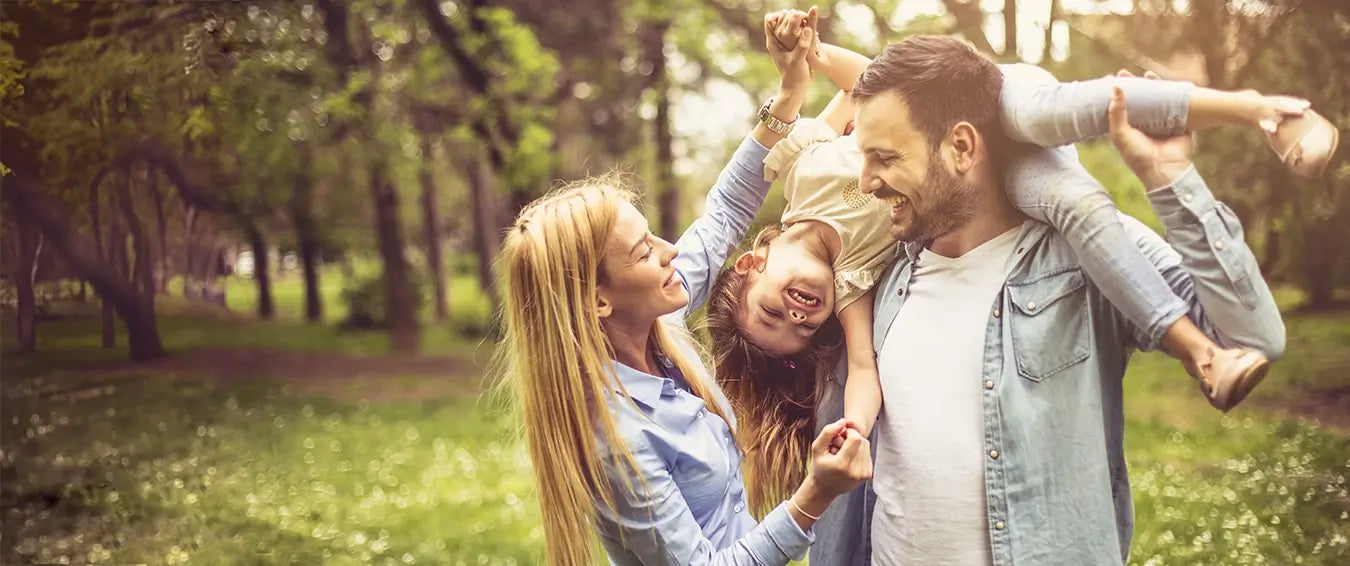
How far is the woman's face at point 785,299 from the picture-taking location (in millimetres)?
2367

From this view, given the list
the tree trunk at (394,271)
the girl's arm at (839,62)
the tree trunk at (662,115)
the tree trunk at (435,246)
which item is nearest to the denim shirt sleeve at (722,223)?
the girl's arm at (839,62)

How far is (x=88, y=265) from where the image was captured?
4094 millimetres

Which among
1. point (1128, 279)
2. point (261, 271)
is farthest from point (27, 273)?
point (1128, 279)

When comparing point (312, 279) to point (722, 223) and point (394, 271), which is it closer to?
point (394, 271)

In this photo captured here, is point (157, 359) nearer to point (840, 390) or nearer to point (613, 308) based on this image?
point (613, 308)

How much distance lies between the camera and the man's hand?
1836 millimetres

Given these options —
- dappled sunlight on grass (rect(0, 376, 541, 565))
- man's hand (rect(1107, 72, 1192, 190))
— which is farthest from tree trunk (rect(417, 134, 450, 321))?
man's hand (rect(1107, 72, 1192, 190))

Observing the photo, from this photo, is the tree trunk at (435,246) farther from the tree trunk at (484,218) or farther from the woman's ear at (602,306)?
the woman's ear at (602,306)

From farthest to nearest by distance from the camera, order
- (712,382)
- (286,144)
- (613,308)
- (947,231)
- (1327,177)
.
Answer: (286,144) < (1327,177) < (712,382) < (613,308) < (947,231)

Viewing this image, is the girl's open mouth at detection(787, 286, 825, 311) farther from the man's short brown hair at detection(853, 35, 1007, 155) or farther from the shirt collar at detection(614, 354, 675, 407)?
the man's short brown hair at detection(853, 35, 1007, 155)

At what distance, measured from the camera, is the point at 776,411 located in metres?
2.66

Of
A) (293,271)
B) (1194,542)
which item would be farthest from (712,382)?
(293,271)

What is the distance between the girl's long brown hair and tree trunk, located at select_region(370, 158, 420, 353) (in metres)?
6.21

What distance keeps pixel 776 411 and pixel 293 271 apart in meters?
4.52
